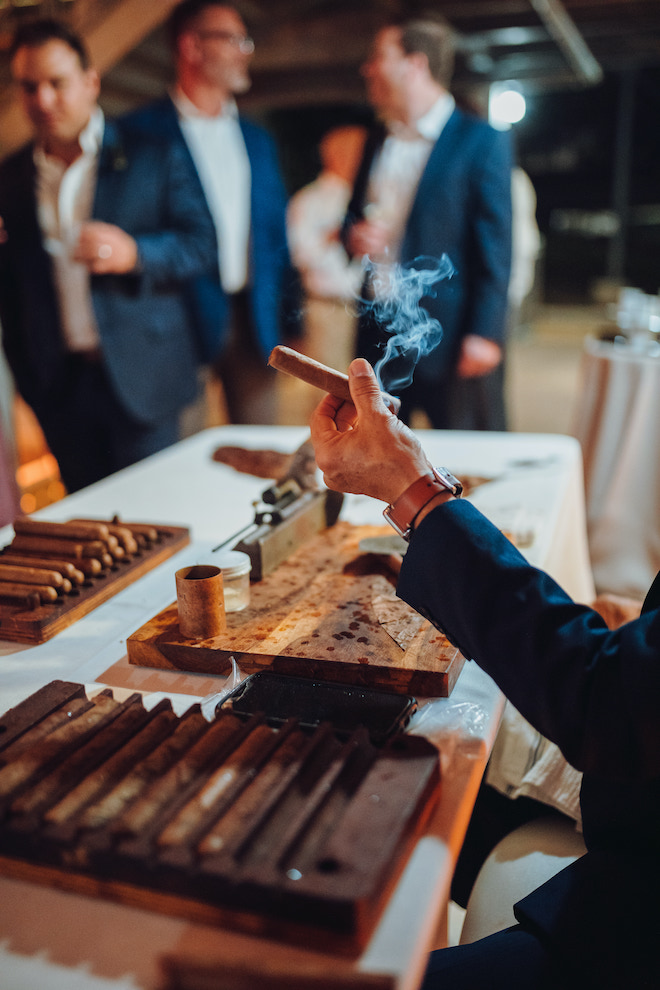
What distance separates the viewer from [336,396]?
135 centimetres

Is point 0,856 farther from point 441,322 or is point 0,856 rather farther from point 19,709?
point 441,322

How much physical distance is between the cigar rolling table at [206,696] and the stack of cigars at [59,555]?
8 centimetres

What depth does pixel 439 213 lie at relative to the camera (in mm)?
3514

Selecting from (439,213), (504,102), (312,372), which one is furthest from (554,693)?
(504,102)

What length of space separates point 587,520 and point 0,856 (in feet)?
10.8

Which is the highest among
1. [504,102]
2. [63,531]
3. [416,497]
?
[504,102]

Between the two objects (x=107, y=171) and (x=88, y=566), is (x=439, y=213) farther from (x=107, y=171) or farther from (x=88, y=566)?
(x=88, y=566)

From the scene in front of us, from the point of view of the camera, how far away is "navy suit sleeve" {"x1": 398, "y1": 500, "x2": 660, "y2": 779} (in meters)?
0.89

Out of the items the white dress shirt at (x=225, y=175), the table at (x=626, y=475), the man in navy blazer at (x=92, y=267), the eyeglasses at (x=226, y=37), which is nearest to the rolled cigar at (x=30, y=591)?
the man in navy blazer at (x=92, y=267)

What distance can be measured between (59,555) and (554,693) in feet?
3.76

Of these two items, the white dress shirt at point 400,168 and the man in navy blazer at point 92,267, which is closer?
the man in navy blazer at point 92,267

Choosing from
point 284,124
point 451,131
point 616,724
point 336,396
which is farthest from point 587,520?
point 284,124

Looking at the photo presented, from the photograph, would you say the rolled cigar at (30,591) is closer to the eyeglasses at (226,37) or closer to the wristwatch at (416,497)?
the wristwatch at (416,497)

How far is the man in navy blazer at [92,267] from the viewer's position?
3037mm
